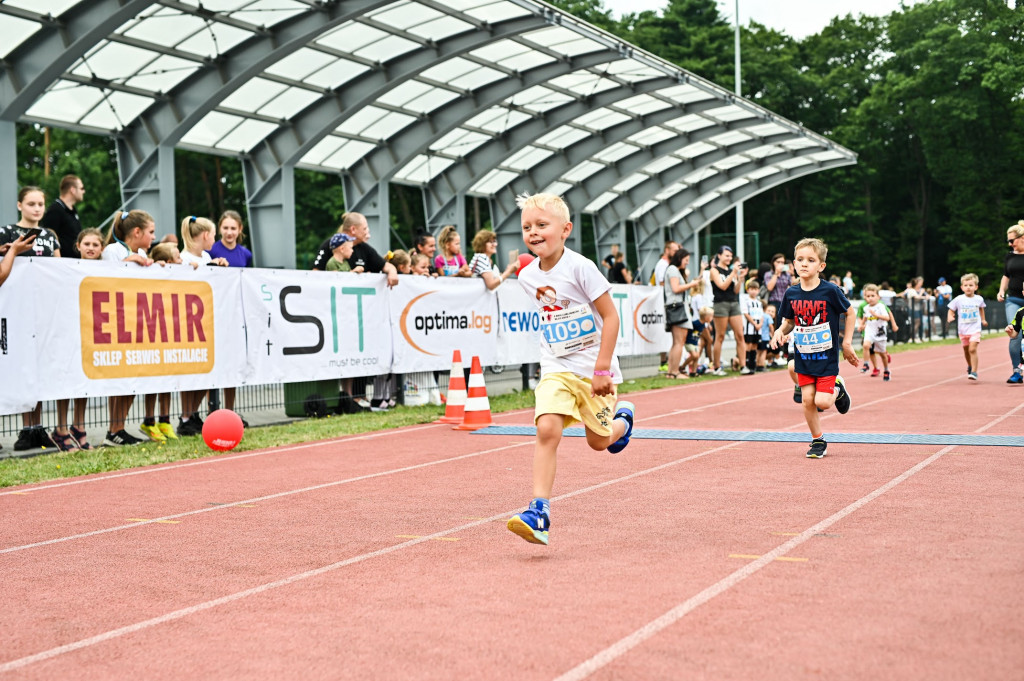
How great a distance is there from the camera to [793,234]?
70250 millimetres

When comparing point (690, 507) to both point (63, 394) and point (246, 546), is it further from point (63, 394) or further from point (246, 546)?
point (63, 394)

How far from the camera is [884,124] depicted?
225 ft

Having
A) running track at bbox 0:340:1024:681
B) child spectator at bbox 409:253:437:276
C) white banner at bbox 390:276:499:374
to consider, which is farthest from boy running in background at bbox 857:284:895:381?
running track at bbox 0:340:1024:681

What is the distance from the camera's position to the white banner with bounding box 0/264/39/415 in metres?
9.55

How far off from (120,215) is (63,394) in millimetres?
2680

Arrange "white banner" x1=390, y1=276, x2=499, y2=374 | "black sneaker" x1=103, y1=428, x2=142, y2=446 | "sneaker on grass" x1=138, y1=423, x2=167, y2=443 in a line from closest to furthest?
"black sneaker" x1=103, y1=428, x2=142, y2=446, "sneaker on grass" x1=138, y1=423, x2=167, y2=443, "white banner" x1=390, y1=276, x2=499, y2=374

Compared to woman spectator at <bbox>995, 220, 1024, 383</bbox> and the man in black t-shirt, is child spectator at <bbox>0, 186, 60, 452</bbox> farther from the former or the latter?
woman spectator at <bbox>995, 220, 1024, 383</bbox>

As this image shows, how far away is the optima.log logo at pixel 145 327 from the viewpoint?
406 inches

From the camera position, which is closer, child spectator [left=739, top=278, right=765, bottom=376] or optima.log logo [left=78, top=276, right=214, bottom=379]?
optima.log logo [left=78, top=276, right=214, bottom=379]

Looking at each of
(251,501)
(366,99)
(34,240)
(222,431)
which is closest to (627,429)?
(251,501)

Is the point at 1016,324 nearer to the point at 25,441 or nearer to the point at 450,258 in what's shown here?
the point at 450,258

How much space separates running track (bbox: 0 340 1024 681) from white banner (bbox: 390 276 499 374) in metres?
4.72

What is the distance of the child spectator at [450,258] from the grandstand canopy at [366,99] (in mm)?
5809

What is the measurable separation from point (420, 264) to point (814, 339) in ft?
22.7
